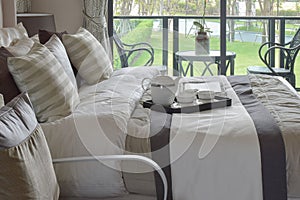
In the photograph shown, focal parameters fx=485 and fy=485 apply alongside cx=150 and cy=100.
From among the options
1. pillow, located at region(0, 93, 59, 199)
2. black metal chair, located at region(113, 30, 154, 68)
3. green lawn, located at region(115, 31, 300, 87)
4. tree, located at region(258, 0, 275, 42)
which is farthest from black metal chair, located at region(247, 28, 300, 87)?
pillow, located at region(0, 93, 59, 199)

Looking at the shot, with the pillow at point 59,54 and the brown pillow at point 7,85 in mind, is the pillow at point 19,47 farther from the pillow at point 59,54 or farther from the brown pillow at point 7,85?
the brown pillow at point 7,85

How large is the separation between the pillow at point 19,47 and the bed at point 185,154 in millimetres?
550

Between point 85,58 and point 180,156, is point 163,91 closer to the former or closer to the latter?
point 180,156

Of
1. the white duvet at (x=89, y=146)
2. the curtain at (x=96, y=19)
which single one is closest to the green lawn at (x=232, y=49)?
the curtain at (x=96, y=19)

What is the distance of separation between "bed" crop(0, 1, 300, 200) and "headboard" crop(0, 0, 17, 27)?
159 cm

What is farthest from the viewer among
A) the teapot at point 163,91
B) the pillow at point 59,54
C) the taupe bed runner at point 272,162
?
the pillow at point 59,54

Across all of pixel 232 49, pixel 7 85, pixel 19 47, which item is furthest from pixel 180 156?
pixel 232 49

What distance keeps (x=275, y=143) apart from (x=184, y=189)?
0.48 m

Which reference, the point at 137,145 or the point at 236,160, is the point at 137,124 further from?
the point at 236,160

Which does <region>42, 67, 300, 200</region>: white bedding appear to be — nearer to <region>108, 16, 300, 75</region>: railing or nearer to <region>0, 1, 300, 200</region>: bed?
<region>0, 1, 300, 200</region>: bed

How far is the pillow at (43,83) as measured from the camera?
2.48 m

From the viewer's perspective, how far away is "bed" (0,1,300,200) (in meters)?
2.25

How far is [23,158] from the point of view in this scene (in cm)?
162

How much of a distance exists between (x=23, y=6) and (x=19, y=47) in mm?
2415
